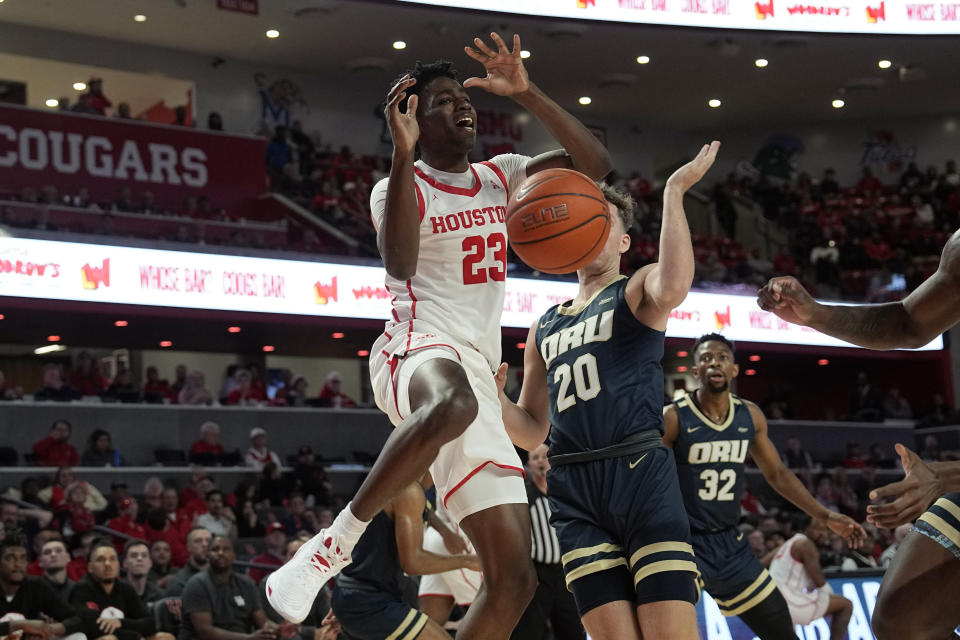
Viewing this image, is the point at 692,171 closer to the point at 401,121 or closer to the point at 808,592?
the point at 401,121

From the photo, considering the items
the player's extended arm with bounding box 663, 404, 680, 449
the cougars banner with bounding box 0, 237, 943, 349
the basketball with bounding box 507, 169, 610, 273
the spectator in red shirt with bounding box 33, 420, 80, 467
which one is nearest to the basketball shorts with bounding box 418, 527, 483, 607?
the player's extended arm with bounding box 663, 404, 680, 449

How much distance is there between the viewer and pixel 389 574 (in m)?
6.21

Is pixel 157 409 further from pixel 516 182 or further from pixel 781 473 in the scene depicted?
pixel 516 182

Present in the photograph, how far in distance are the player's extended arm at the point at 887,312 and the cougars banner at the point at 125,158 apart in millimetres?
15596

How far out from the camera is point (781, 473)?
678 centimetres

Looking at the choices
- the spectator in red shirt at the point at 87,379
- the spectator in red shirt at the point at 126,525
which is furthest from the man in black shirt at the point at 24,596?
the spectator in red shirt at the point at 87,379

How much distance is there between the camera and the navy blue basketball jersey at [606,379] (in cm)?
462

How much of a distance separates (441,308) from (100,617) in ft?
16.8

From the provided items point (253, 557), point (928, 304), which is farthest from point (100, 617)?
point (928, 304)

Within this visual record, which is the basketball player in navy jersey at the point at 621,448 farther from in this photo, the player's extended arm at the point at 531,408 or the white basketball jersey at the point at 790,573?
the white basketball jersey at the point at 790,573

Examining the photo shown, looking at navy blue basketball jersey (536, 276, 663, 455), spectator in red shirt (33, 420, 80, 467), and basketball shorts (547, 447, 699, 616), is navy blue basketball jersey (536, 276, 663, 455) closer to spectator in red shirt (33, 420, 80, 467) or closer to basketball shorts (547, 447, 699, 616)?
basketball shorts (547, 447, 699, 616)

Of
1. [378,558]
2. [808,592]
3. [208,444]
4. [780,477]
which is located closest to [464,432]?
[378,558]

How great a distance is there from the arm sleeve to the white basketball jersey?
5.23 meters

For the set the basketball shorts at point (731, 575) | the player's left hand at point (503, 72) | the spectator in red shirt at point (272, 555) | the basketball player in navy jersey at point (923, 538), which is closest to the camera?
the basketball player in navy jersey at point (923, 538)
